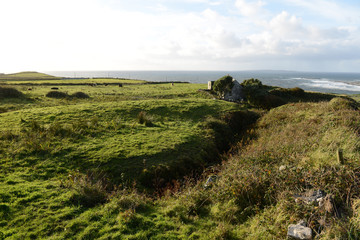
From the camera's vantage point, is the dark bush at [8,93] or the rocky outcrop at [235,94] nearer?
the dark bush at [8,93]

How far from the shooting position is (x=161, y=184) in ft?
38.8

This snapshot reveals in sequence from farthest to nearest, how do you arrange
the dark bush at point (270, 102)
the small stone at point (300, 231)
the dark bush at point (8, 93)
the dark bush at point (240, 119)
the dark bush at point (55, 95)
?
the dark bush at point (55, 95), the dark bush at point (270, 102), the dark bush at point (8, 93), the dark bush at point (240, 119), the small stone at point (300, 231)

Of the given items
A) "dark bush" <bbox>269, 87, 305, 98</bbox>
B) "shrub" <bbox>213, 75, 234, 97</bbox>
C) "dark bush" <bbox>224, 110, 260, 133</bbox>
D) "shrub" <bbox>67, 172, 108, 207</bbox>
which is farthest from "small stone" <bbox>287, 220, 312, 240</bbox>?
"dark bush" <bbox>269, 87, 305, 98</bbox>

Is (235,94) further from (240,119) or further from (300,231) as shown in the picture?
(300,231)

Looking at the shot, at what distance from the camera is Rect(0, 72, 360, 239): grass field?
7129mm

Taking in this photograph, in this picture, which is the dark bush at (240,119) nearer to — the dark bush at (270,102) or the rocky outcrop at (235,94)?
the dark bush at (270,102)

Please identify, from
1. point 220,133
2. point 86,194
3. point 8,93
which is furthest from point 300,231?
point 8,93

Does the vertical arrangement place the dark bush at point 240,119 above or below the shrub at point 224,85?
below

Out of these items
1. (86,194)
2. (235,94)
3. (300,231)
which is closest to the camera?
(300,231)

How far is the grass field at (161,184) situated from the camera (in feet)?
23.4

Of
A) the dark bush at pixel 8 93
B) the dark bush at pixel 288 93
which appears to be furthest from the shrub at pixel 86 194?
the dark bush at pixel 288 93

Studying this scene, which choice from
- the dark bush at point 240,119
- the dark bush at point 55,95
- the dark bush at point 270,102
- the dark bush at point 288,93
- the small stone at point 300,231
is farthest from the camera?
the dark bush at point 288,93

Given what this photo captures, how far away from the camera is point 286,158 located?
404 inches

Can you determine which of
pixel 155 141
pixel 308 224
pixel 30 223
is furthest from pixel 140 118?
pixel 308 224
